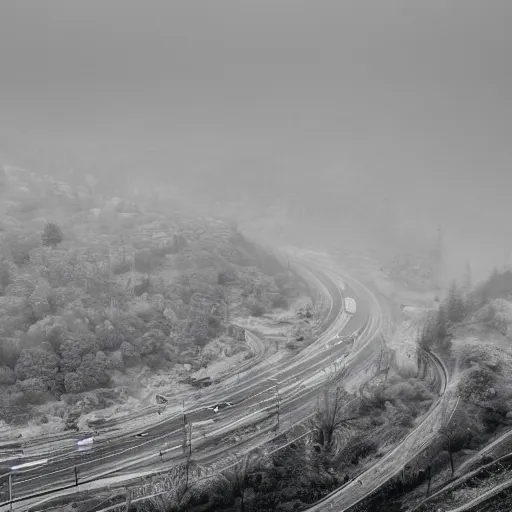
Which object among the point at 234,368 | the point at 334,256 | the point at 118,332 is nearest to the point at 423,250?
the point at 334,256

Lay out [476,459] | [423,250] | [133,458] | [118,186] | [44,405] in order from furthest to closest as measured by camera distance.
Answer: [118,186] → [423,250] → [44,405] → [133,458] → [476,459]

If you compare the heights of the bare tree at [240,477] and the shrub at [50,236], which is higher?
the shrub at [50,236]

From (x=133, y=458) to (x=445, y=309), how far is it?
198 feet

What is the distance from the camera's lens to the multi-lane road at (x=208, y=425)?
43531mm

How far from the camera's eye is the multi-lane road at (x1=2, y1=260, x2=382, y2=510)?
1714 inches

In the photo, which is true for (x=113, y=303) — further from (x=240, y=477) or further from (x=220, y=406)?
(x=240, y=477)

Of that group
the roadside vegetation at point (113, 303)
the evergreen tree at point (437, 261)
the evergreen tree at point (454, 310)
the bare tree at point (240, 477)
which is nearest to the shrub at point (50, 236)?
the roadside vegetation at point (113, 303)

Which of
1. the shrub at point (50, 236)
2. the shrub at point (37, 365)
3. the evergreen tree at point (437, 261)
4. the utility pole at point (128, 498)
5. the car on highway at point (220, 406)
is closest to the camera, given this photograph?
the utility pole at point (128, 498)

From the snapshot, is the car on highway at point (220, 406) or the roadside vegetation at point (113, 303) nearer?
the car on highway at point (220, 406)

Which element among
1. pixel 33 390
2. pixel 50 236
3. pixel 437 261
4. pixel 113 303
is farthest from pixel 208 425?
pixel 437 261

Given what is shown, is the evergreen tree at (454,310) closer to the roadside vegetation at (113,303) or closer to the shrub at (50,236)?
the roadside vegetation at (113,303)

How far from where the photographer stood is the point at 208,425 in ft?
171

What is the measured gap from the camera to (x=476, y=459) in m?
43.2

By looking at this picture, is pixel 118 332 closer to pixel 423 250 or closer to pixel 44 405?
pixel 44 405
